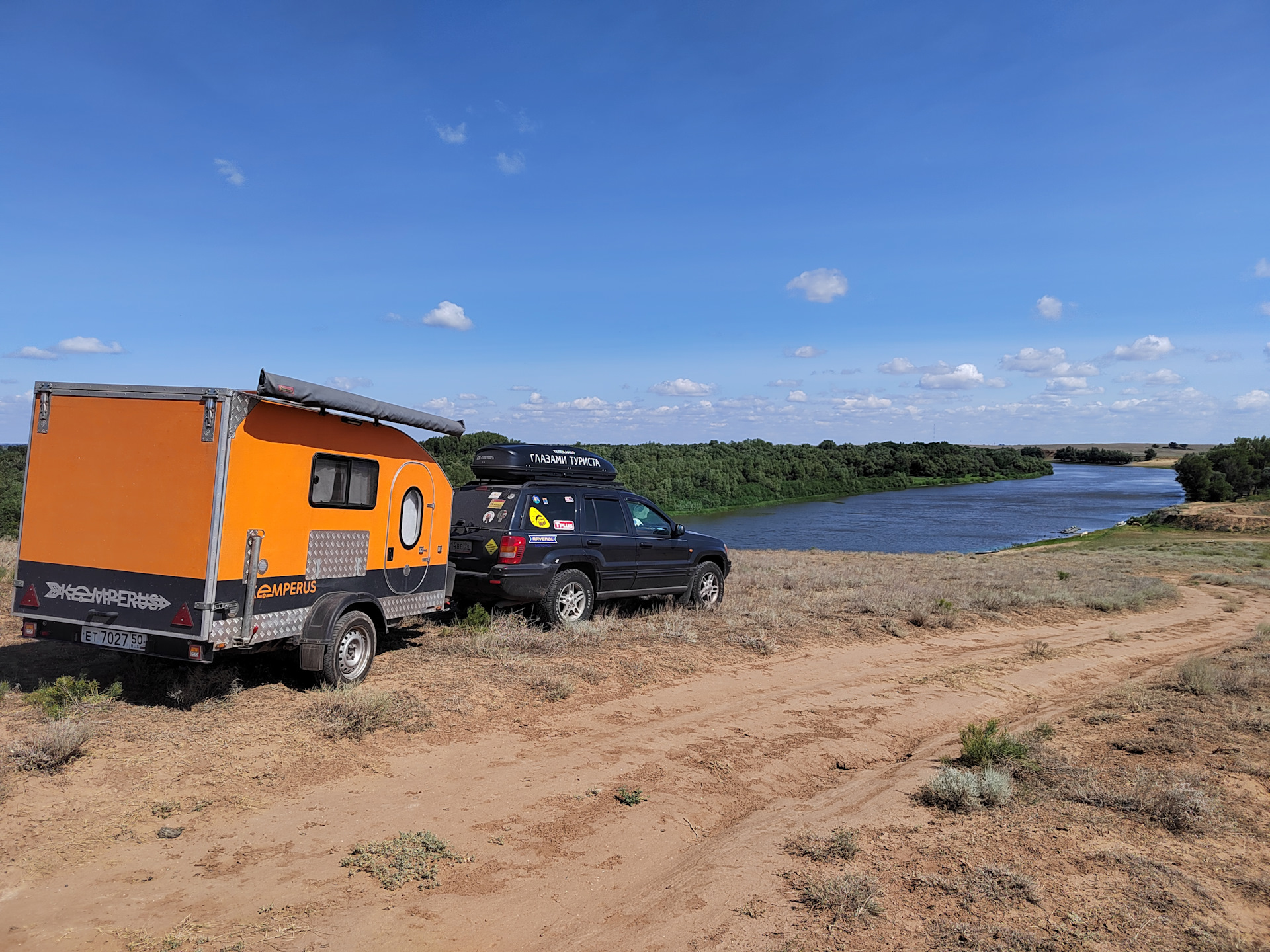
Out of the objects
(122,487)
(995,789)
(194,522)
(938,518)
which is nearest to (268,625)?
(194,522)

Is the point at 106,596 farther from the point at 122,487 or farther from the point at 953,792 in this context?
the point at 953,792

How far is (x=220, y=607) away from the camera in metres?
5.84

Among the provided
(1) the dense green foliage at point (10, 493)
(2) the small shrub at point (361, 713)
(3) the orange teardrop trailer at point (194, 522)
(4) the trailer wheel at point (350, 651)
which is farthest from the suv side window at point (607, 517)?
(1) the dense green foliage at point (10, 493)

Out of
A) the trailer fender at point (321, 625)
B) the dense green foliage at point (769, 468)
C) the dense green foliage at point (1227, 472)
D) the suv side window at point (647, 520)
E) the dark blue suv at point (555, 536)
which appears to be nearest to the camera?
the trailer fender at point (321, 625)

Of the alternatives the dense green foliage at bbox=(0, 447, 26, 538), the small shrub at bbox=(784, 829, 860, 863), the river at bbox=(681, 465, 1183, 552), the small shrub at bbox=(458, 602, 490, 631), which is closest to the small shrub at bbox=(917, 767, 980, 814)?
the small shrub at bbox=(784, 829, 860, 863)

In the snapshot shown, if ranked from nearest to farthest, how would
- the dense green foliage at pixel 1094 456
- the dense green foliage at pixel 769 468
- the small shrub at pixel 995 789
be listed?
the small shrub at pixel 995 789 < the dense green foliage at pixel 769 468 < the dense green foliage at pixel 1094 456

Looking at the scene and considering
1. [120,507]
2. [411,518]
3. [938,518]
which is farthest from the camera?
[938,518]

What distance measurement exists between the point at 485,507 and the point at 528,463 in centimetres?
80

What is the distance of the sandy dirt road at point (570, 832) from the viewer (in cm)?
362

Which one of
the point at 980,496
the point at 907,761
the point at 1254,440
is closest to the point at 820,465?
the point at 980,496

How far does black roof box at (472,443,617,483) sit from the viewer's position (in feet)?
32.3

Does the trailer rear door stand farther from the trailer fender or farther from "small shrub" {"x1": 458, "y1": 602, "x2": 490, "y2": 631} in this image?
"small shrub" {"x1": 458, "y1": 602, "x2": 490, "y2": 631}

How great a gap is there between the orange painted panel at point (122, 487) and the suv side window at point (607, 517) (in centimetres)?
517

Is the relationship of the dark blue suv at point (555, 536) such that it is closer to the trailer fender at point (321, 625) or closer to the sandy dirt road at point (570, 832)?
the sandy dirt road at point (570, 832)
